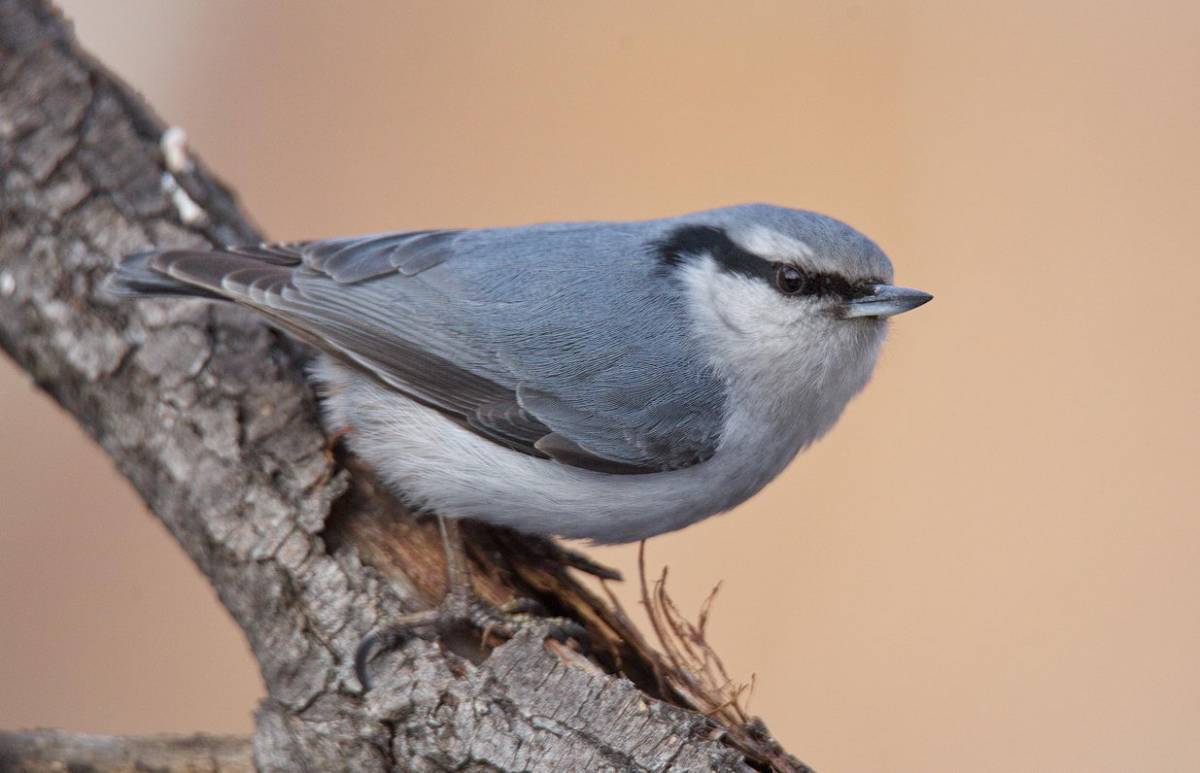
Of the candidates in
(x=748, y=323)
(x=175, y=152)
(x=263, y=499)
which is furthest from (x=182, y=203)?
(x=748, y=323)

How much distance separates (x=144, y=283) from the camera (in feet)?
8.63

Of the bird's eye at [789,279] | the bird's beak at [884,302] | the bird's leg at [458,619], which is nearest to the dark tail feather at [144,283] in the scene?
the bird's leg at [458,619]

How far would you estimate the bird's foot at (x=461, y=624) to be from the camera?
230 centimetres

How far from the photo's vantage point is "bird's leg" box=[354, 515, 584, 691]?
2.30m

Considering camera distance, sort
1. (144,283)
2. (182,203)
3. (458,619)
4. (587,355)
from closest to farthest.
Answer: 1. (458,619)
2. (587,355)
3. (144,283)
4. (182,203)

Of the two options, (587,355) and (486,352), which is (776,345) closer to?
(587,355)

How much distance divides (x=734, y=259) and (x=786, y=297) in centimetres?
15

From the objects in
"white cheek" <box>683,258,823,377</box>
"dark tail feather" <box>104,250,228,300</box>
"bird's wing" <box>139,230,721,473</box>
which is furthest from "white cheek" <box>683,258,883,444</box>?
"dark tail feather" <box>104,250,228,300</box>

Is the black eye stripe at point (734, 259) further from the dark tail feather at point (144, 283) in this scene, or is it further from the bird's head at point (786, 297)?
the dark tail feather at point (144, 283)

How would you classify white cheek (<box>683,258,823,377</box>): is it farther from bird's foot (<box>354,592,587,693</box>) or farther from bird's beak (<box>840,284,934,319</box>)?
bird's foot (<box>354,592,587,693</box>)

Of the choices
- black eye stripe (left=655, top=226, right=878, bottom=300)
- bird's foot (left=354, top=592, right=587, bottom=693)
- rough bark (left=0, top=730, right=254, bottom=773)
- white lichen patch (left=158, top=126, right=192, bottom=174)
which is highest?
white lichen patch (left=158, top=126, right=192, bottom=174)

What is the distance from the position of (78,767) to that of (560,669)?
105cm

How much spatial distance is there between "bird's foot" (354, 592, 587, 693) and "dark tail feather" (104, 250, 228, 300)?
0.87m

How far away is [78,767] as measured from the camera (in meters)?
2.41
